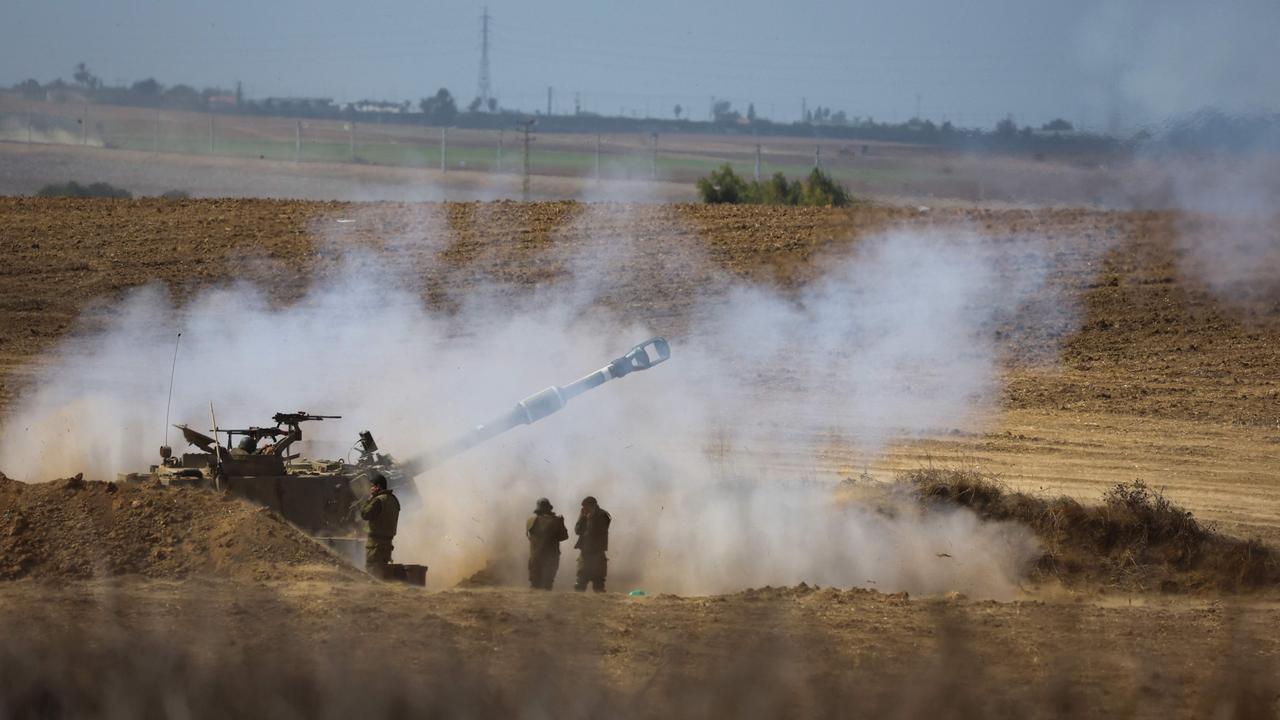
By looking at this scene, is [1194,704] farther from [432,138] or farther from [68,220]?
[432,138]

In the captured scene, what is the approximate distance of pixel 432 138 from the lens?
155 feet

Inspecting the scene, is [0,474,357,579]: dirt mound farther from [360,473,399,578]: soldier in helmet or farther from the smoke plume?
the smoke plume

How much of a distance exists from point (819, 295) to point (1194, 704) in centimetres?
1463

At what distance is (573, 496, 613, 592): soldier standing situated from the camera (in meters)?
14.6

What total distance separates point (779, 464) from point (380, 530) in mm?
6836

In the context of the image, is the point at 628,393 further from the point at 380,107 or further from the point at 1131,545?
the point at 380,107

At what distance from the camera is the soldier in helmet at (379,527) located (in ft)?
45.2

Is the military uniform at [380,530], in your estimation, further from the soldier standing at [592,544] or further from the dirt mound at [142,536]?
the soldier standing at [592,544]

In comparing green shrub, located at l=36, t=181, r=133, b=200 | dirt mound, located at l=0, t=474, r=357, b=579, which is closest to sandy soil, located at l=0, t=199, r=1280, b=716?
dirt mound, located at l=0, t=474, r=357, b=579

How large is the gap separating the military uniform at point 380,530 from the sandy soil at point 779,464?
1301 millimetres

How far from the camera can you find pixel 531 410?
51.0 feet

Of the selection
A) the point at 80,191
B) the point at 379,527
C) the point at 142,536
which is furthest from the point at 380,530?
the point at 80,191

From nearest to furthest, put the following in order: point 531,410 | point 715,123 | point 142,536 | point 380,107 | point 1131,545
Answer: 1. point 142,536
2. point 1131,545
3. point 531,410
4. point 715,123
5. point 380,107

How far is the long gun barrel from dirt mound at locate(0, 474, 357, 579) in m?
2.01
